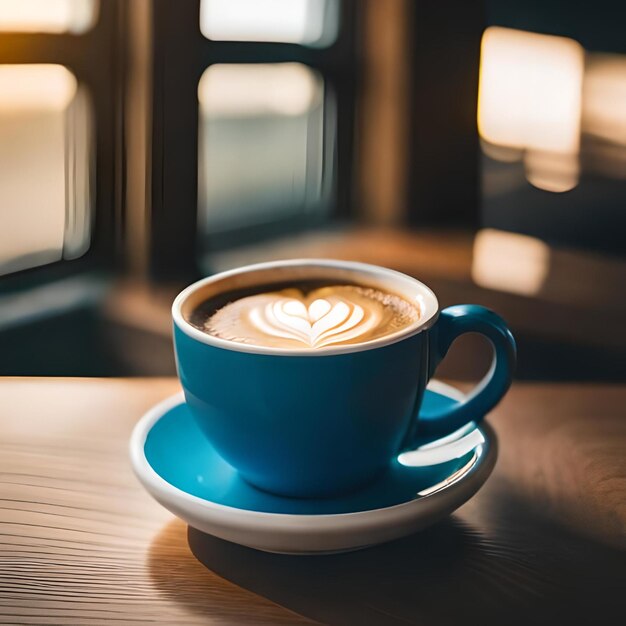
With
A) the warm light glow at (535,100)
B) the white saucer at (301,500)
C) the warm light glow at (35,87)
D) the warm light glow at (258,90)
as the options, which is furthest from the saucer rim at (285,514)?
the warm light glow at (535,100)

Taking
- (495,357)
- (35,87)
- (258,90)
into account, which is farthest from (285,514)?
(258,90)

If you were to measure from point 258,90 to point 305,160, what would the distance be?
0.65 ft

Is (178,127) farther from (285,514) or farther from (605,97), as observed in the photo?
(285,514)

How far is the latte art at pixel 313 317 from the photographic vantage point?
1.49ft

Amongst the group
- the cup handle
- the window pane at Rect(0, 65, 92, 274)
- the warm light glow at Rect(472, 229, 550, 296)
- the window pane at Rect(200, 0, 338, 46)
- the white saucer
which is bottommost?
the warm light glow at Rect(472, 229, 550, 296)

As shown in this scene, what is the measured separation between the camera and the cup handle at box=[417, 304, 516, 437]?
0.45m

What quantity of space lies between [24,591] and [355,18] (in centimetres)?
157

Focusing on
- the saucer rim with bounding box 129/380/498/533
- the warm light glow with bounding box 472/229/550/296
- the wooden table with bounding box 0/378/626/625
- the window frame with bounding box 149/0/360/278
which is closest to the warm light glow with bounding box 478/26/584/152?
the warm light glow with bounding box 472/229/550/296

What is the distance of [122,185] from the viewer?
4.62 feet

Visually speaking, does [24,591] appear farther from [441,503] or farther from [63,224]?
[63,224]

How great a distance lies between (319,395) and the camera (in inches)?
15.8

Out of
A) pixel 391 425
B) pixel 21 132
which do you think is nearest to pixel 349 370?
pixel 391 425

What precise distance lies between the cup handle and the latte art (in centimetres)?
2

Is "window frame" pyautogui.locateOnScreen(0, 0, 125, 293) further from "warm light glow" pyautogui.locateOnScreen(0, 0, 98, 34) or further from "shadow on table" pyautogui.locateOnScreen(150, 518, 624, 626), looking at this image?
"shadow on table" pyautogui.locateOnScreen(150, 518, 624, 626)
